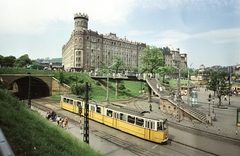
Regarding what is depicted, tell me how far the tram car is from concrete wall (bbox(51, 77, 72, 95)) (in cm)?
2222

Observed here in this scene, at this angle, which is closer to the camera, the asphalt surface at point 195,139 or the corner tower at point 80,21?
the asphalt surface at point 195,139

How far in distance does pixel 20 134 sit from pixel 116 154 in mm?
7833

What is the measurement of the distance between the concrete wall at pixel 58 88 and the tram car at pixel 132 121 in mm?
22223

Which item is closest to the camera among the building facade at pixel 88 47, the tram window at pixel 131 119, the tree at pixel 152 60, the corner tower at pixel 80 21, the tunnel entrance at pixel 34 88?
the tram window at pixel 131 119

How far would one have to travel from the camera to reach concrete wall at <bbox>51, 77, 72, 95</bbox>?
4312cm

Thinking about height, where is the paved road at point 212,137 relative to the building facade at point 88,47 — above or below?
below

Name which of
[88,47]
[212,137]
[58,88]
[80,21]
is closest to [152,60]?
[58,88]

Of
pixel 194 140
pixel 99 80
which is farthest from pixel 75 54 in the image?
pixel 194 140

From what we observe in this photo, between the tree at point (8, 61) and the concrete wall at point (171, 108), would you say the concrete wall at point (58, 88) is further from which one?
the tree at point (8, 61)

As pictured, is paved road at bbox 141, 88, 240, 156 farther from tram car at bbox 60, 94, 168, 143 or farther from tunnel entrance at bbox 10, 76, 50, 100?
tunnel entrance at bbox 10, 76, 50, 100

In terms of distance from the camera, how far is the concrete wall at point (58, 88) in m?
43.1

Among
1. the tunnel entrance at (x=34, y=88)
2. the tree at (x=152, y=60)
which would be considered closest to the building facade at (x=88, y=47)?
the tunnel entrance at (x=34, y=88)

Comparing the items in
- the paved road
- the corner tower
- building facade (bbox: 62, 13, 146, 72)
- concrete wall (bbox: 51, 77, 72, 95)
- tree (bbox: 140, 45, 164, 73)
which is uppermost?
the corner tower

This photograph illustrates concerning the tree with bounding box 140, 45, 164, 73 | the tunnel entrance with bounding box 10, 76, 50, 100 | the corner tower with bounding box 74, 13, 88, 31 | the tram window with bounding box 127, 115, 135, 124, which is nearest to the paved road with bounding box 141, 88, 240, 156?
the tram window with bounding box 127, 115, 135, 124
